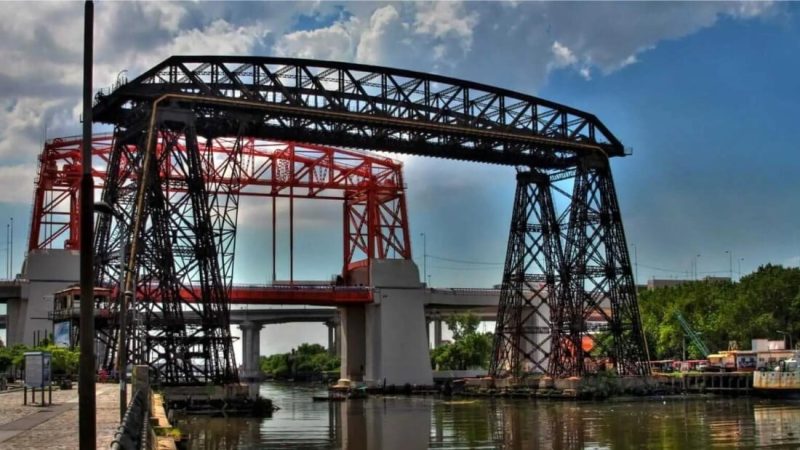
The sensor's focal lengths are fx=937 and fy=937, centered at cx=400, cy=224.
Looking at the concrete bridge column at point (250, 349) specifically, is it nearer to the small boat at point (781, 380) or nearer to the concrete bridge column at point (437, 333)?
the concrete bridge column at point (437, 333)

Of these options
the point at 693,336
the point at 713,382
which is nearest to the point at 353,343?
the point at 713,382

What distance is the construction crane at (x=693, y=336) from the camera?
104m

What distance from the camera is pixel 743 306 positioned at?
96.9 m

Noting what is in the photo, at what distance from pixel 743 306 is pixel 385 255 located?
3782cm

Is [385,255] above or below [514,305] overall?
above

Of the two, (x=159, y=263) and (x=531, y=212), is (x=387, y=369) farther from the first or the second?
(x=159, y=263)

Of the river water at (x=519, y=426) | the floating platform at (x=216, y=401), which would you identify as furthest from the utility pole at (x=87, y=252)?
the floating platform at (x=216, y=401)

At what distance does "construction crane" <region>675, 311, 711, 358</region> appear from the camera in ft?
340

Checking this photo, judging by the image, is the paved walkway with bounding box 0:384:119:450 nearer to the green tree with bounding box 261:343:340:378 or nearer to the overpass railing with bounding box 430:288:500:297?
the overpass railing with bounding box 430:288:500:297

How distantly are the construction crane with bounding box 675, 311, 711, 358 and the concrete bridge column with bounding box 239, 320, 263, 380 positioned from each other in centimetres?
7837

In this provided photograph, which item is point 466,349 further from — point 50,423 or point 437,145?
point 50,423

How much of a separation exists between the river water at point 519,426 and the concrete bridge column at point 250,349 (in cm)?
8928

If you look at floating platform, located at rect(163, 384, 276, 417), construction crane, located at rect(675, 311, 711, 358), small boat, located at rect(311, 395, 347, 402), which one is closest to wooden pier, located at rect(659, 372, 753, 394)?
construction crane, located at rect(675, 311, 711, 358)

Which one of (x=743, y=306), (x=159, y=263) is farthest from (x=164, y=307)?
(x=743, y=306)
